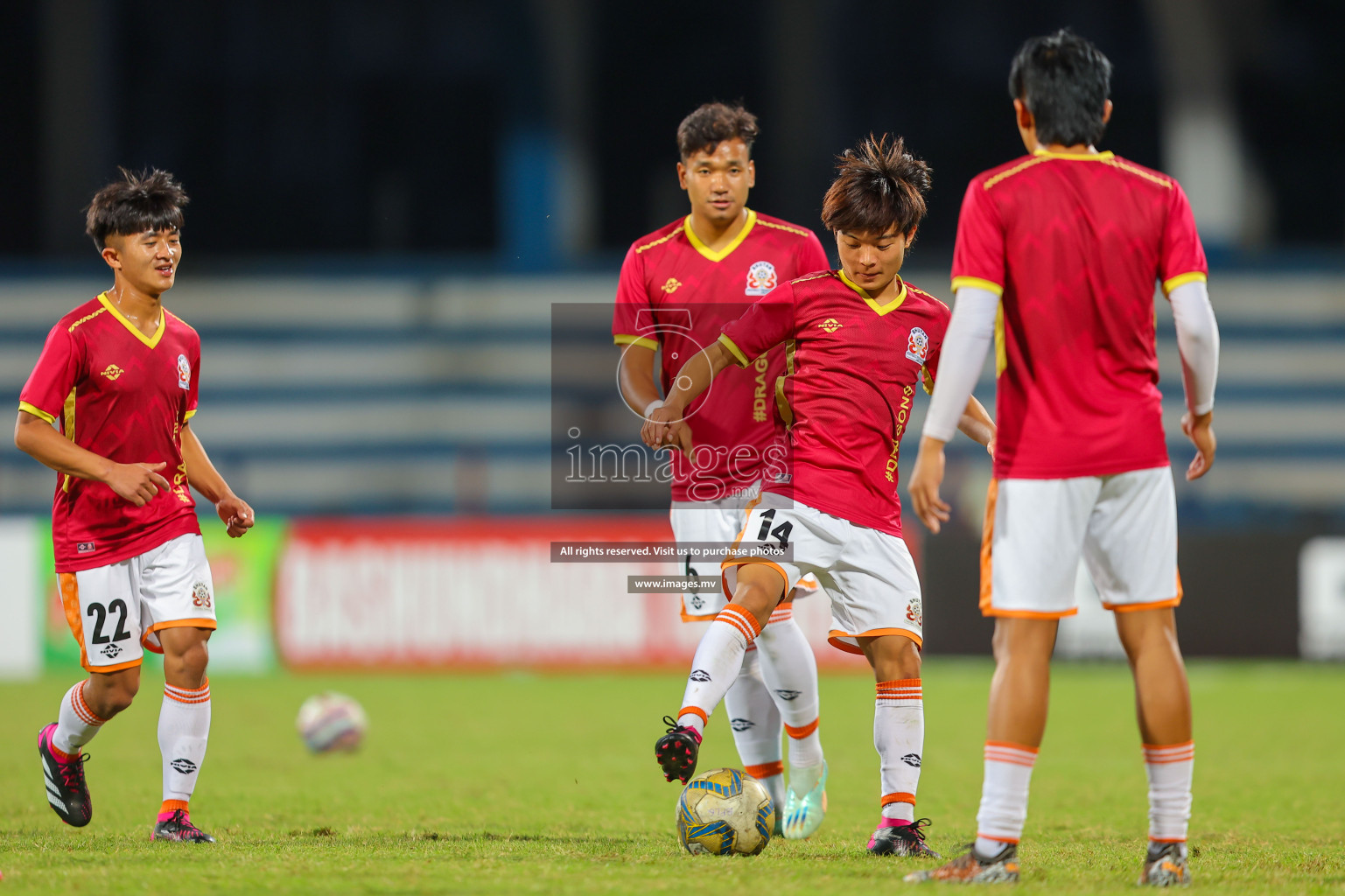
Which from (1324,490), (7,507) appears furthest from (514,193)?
(1324,490)

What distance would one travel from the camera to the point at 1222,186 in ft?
63.6

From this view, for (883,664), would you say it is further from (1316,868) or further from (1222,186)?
(1222,186)

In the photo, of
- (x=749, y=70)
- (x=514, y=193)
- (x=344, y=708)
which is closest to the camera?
(x=344, y=708)

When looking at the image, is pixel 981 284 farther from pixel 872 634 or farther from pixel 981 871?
pixel 981 871

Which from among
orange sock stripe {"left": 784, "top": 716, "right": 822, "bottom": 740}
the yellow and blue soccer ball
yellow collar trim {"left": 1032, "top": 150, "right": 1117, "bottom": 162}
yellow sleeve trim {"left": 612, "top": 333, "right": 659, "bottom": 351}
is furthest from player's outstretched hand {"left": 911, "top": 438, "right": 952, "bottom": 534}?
yellow sleeve trim {"left": 612, "top": 333, "right": 659, "bottom": 351}

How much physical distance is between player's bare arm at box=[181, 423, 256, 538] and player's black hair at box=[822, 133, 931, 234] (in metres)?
2.43

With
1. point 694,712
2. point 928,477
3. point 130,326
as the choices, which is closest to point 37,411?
point 130,326

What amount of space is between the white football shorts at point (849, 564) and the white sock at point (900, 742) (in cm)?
18

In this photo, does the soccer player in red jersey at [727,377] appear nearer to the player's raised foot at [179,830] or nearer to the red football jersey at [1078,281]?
the red football jersey at [1078,281]

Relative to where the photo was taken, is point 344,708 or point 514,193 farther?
point 514,193

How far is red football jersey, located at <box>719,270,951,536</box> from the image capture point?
501 cm

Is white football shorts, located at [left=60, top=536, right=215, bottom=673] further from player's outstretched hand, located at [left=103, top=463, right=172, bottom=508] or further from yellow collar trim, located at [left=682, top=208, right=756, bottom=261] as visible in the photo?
yellow collar trim, located at [left=682, top=208, right=756, bottom=261]

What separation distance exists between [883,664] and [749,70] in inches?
777

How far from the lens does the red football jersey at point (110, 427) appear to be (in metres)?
5.32
